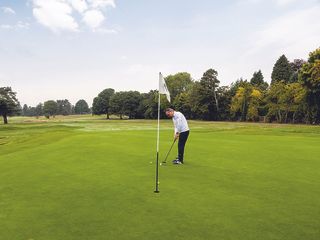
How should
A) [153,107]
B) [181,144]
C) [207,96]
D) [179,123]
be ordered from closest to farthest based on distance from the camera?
[181,144], [179,123], [207,96], [153,107]

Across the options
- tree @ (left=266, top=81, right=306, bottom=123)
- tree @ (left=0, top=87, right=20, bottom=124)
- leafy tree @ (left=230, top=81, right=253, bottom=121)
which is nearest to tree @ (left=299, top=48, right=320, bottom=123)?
tree @ (left=266, top=81, right=306, bottom=123)

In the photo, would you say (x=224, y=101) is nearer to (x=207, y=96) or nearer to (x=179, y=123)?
(x=207, y=96)

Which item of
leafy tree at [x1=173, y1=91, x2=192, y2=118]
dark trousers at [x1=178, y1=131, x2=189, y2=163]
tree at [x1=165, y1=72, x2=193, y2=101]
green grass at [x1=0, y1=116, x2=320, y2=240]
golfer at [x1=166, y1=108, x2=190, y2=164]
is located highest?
tree at [x1=165, y1=72, x2=193, y2=101]

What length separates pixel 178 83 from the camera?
457 ft

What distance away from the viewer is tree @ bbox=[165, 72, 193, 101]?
457 feet

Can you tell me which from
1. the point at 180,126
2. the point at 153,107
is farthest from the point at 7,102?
the point at 180,126

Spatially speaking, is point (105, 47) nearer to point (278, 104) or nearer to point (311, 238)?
point (278, 104)

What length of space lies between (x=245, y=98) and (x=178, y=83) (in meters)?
50.9

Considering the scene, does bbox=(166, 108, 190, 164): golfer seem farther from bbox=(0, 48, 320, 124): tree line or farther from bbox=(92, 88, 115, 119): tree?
bbox=(92, 88, 115, 119): tree

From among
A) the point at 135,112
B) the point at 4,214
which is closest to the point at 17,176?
the point at 4,214

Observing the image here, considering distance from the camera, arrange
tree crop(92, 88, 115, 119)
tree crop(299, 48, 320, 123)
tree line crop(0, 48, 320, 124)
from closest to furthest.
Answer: tree crop(299, 48, 320, 123)
tree line crop(0, 48, 320, 124)
tree crop(92, 88, 115, 119)

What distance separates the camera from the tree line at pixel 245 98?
6621 centimetres

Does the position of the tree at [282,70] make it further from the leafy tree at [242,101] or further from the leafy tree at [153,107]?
the leafy tree at [153,107]

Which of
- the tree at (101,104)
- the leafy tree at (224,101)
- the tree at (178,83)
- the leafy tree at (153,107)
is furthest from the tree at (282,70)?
the tree at (101,104)
